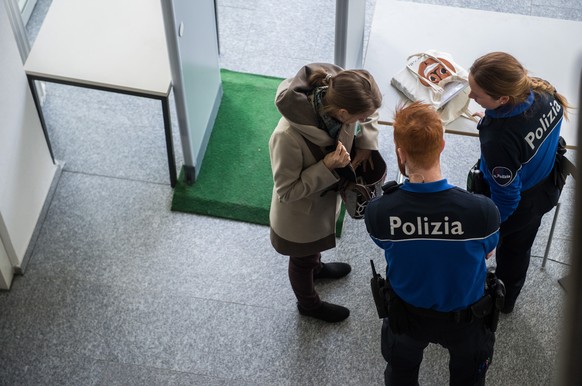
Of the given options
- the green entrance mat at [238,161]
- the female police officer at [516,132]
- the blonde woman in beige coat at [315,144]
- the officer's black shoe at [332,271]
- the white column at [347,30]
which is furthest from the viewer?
the green entrance mat at [238,161]

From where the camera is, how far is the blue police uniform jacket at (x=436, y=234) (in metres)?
1.91

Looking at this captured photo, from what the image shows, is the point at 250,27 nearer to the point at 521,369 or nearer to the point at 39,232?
the point at 39,232

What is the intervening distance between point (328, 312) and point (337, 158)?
41.7 inches

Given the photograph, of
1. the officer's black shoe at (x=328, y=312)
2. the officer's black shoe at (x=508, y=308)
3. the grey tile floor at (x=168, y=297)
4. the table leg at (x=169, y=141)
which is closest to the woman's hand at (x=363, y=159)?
the officer's black shoe at (x=328, y=312)

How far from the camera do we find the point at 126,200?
3572 mm

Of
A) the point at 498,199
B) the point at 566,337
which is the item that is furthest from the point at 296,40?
the point at 566,337

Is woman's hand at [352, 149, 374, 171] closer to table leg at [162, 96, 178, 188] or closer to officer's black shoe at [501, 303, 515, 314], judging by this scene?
officer's black shoe at [501, 303, 515, 314]

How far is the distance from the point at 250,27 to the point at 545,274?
232 centimetres

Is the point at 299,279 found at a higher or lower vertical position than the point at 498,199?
lower

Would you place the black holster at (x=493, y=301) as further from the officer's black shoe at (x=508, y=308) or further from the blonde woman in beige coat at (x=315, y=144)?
the officer's black shoe at (x=508, y=308)

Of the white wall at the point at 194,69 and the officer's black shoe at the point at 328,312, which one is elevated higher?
the white wall at the point at 194,69

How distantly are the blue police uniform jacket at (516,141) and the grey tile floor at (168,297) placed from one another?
0.61 m

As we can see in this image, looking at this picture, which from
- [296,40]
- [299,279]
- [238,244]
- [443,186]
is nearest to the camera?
[443,186]

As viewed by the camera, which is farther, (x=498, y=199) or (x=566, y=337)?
(x=498, y=199)
